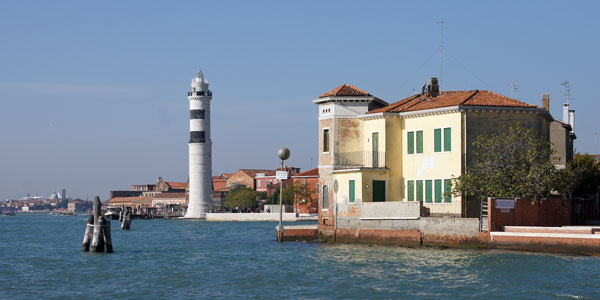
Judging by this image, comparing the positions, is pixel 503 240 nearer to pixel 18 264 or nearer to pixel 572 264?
pixel 572 264

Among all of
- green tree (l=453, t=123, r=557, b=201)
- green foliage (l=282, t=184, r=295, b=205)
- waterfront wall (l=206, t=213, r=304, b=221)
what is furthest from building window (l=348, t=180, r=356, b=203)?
green foliage (l=282, t=184, r=295, b=205)

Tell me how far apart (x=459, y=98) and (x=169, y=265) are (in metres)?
13.3

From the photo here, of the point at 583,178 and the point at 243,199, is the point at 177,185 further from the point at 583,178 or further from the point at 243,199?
the point at 583,178

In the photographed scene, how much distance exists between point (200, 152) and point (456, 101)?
69.6 m

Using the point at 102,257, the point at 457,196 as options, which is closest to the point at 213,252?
the point at 102,257

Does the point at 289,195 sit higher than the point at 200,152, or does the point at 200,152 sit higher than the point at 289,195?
the point at 200,152

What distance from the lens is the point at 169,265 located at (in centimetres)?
3053

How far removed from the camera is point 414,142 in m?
35.0

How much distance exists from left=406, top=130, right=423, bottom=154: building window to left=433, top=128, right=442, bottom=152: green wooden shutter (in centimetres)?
76

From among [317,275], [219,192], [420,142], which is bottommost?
[317,275]

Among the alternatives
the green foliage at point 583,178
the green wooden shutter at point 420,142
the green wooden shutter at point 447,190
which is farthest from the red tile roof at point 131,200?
the green wooden shutter at point 447,190

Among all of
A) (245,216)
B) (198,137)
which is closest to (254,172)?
(198,137)

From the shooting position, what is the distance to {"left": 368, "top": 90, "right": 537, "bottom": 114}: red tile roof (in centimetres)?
3350

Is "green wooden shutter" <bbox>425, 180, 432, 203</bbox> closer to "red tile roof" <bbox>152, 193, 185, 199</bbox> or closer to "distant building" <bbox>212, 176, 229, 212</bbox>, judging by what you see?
"distant building" <bbox>212, 176, 229, 212</bbox>
